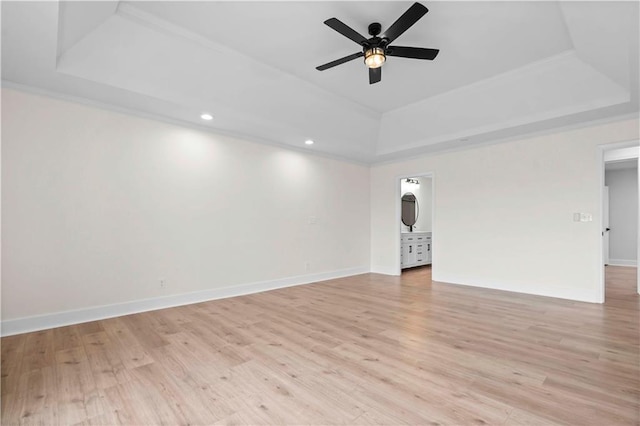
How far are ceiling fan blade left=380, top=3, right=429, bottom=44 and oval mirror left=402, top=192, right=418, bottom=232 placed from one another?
5.80m

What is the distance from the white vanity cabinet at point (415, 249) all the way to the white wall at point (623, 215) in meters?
5.08

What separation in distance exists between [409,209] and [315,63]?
551cm

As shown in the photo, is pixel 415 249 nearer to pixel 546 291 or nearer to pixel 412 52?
pixel 546 291

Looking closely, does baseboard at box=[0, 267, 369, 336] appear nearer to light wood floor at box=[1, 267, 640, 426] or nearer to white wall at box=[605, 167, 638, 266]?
light wood floor at box=[1, 267, 640, 426]

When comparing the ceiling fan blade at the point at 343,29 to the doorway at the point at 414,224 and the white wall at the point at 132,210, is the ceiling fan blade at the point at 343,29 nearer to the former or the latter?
the white wall at the point at 132,210

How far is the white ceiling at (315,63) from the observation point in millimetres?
2520

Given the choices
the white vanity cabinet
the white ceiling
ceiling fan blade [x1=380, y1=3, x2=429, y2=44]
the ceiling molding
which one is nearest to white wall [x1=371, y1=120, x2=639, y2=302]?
the white ceiling

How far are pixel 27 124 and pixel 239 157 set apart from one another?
2420 mm

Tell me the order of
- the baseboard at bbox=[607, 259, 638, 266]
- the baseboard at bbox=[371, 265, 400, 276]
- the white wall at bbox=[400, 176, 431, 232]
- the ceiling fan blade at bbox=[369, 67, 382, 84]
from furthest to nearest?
the white wall at bbox=[400, 176, 431, 232] → the baseboard at bbox=[607, 259, 638, 266] → the baseboard at bbox=[371, 265, 400, 276] → the ceiling fan blade at bbox=[369, 67, 382, 84]

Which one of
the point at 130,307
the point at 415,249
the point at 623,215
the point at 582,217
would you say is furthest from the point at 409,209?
the point at 130,307

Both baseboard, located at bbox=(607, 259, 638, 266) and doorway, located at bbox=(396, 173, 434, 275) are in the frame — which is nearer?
doorway, located at bbox=(396, 173, 434, 275)

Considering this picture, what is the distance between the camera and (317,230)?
578 centimetres

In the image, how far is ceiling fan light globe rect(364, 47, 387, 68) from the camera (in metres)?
2.69

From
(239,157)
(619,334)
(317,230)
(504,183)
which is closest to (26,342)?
(239,157)
